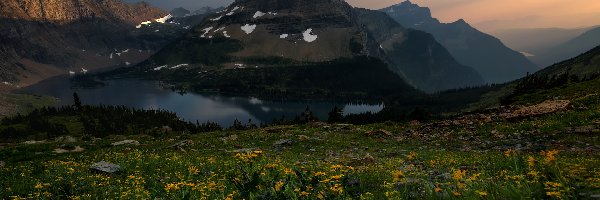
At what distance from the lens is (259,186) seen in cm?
912

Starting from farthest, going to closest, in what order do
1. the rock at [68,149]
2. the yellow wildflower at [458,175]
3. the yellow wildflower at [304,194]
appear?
the rock at [68,149], the yellow wildflower at [304,194], the yellow wildflower at [458,175]

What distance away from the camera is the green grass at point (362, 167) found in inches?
330

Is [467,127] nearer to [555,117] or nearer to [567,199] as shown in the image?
[555,117]

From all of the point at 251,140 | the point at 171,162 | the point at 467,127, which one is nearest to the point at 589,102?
the point at 467,127

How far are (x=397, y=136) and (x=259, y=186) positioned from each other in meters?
33.3

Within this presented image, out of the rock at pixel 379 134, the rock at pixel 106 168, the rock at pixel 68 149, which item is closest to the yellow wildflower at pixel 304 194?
the rock at pixel 106 168

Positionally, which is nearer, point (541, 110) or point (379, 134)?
point (541, 110)

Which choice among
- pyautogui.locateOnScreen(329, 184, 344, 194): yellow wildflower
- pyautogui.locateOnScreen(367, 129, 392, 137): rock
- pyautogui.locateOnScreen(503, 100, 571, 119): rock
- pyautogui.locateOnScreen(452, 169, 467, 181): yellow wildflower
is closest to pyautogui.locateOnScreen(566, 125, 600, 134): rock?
pyautogui.locateOnScreen(503, 100, 571, 119): rock

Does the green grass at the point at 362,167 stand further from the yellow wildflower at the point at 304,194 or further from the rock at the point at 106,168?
the rock at the point at 106,168

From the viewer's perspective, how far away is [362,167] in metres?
18.1

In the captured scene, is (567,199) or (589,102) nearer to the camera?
(567,199)

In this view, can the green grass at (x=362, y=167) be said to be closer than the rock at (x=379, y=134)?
Yes

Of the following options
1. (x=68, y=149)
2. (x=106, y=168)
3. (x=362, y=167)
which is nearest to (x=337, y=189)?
(x=362, y=167)

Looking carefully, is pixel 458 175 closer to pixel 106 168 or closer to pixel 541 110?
pixel 106 168
